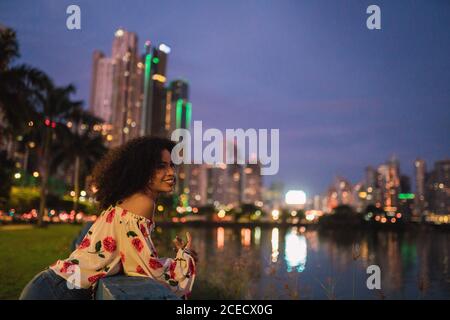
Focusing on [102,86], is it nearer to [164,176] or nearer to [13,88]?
[13,88]

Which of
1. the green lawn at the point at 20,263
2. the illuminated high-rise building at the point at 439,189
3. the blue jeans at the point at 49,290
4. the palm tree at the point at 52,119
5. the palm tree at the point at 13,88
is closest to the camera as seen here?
the blue jeans at the point at 49,290

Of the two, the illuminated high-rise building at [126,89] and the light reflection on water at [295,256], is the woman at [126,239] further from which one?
the illuminated high-rise building at [126,89]

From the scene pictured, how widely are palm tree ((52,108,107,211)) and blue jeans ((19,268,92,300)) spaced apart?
962 inches

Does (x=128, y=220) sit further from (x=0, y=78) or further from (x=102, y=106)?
(x=102, y=106)

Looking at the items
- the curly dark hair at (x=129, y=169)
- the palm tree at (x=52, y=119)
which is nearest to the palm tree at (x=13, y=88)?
the palm tree at (x=52, y=119)

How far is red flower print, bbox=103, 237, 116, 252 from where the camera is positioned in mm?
2162

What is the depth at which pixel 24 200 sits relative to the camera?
33.1 m

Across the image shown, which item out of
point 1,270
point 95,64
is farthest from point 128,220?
point 95,64

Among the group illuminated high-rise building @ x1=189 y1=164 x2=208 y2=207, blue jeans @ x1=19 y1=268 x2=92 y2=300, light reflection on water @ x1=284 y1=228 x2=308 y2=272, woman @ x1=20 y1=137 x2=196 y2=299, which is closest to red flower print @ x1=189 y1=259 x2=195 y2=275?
woman @ x1=20 y1=137 x2=196 y2=299

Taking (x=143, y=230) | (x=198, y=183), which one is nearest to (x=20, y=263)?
(x=143, y=230)

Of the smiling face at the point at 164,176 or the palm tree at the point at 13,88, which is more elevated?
the palm tree at the point at 13,88

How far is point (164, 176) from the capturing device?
7.80 feet

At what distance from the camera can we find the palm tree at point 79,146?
87.5 feet

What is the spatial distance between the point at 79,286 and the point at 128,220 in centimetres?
38
